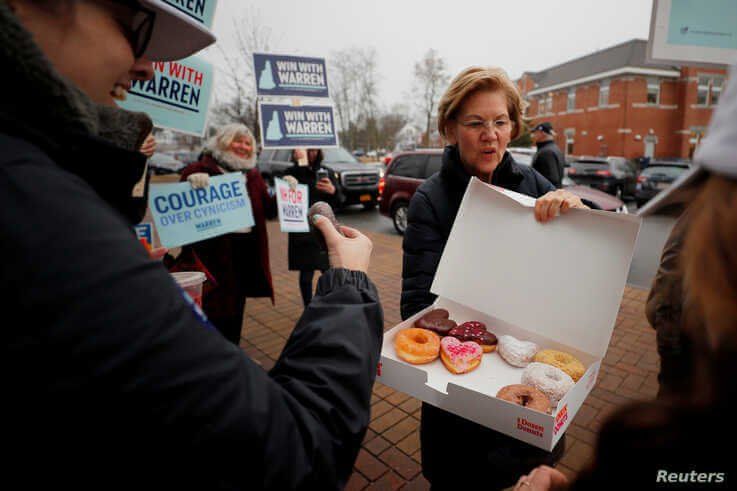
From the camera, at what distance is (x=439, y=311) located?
1845 millimetres

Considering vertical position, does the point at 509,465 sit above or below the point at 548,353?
below

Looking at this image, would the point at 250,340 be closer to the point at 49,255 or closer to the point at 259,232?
the point at 259,232

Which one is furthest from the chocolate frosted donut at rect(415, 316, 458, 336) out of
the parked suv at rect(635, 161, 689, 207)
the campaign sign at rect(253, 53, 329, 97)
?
the parked suv at rect(635, 161, 689, 207)

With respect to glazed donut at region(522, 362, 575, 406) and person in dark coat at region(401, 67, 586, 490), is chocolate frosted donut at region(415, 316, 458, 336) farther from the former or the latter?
glazed donut at region(522, 362, 575, 406)

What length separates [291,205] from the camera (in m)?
4.20

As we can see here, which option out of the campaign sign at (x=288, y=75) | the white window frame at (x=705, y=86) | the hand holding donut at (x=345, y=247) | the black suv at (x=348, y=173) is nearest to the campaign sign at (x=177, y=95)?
the campaign sign at (x=288, y=75)

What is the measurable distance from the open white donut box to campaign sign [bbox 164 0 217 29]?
1.79m

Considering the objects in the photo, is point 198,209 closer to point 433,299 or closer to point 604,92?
point 433,299

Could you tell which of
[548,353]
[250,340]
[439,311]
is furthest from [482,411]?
[250,340]

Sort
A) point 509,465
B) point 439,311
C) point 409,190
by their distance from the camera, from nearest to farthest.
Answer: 1. point 509,465
2. point 439,311
3. point 409,190

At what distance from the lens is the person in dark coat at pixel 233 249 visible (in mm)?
3262

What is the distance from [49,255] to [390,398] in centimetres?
302

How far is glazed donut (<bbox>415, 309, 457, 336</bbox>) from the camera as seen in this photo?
1.73 metres

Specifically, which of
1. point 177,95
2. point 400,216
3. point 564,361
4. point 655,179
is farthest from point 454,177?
point 655,179
